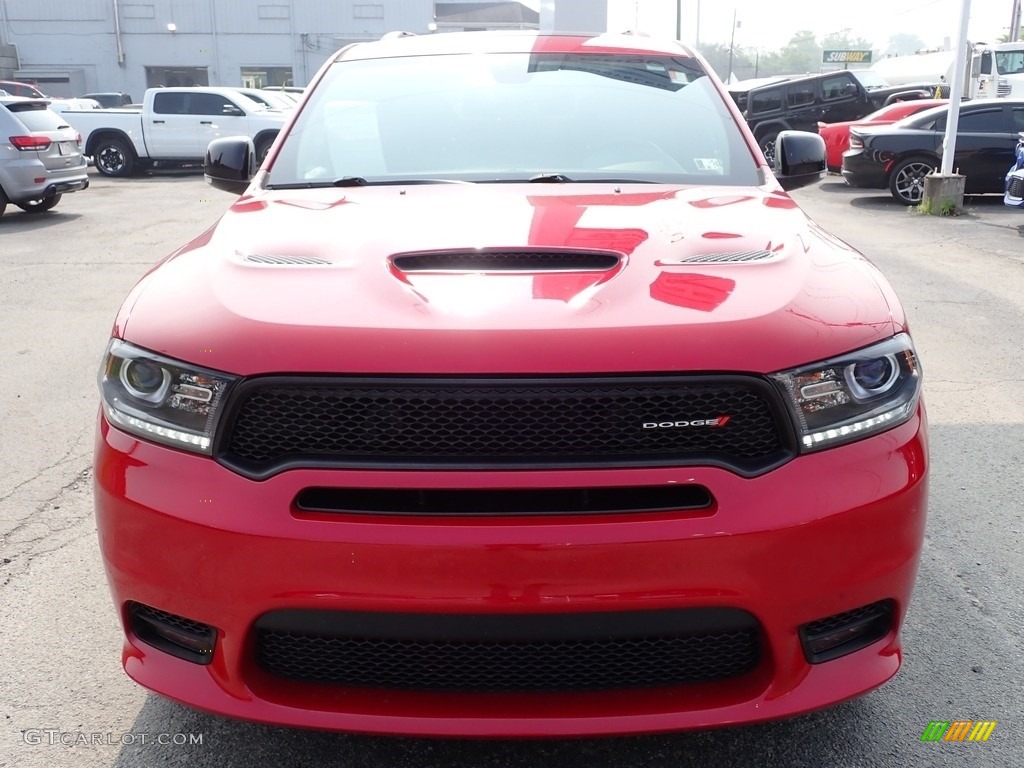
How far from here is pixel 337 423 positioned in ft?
6.03

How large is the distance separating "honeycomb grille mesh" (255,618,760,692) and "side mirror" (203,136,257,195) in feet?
6.87

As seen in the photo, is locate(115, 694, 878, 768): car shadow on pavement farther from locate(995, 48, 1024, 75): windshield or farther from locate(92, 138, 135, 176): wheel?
locate(995, 48, 1024, 75): windshield

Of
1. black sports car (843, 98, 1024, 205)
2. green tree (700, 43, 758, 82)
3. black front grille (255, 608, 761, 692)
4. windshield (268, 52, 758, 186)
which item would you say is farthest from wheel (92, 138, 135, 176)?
green tree (700, 43, 758, 82)

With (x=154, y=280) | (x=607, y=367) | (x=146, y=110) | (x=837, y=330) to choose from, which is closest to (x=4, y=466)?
(x=154, y=280)

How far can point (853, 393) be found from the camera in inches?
75.2

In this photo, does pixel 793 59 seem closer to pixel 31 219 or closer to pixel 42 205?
pixel 42 205

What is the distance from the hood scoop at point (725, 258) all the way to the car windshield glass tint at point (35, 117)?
12828 mm

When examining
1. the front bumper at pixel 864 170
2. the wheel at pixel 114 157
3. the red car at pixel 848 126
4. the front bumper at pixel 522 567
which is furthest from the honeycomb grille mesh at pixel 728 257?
the wheel at pixel 114 157

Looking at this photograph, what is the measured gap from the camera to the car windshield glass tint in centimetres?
1268

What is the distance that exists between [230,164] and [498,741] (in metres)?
2.32

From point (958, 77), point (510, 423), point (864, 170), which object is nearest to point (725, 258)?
point (510, 423)

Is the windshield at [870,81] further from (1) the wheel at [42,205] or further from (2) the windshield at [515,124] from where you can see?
(2) the windshield at [515,124]

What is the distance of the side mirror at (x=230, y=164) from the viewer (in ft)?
11.6

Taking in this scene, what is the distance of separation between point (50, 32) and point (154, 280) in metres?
45.5
